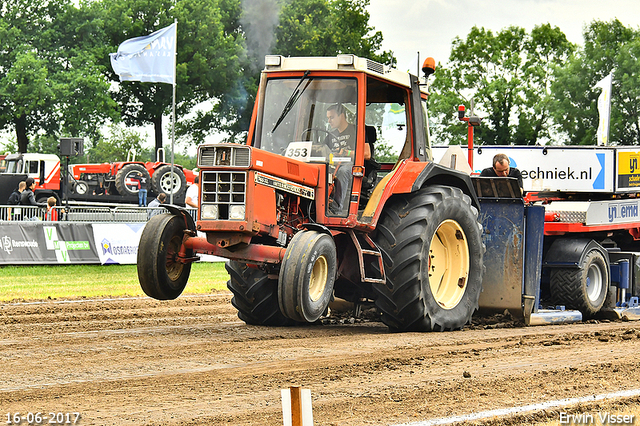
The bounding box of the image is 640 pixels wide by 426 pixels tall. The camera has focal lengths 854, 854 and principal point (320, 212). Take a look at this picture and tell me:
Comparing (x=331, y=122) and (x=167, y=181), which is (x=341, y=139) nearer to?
(x=331, y=122)

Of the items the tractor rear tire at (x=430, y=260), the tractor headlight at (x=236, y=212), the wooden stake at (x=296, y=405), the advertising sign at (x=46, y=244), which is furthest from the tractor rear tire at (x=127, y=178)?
the wooden stake at (x=296, y=405)

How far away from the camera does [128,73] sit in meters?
26.7

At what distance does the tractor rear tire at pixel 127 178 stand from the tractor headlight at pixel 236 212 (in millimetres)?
25737

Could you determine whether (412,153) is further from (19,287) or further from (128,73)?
(128,73)

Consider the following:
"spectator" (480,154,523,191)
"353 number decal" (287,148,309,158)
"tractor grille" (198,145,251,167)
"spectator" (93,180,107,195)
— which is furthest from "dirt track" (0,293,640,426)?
"spectator" (93,180,107,195)

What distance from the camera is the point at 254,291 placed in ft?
28.1

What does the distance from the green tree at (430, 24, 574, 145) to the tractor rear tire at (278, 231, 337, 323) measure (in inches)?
1943

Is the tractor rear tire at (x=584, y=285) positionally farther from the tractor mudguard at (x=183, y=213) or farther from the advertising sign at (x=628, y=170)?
the tractor mudguard at (x=183, y=213)

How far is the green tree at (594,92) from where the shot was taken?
53.1 m

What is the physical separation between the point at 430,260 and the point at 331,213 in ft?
4.67

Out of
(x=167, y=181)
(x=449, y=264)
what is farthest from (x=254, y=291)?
(x=167, y=181)

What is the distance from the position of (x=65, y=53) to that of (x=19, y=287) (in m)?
30.5

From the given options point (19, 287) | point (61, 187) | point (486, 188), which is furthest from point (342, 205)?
point (61, 187)

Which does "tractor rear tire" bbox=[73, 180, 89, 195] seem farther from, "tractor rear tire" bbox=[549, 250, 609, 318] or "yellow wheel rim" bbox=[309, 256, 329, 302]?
"yellow wheel rim" bbox=[309, 256, 329, 302]
